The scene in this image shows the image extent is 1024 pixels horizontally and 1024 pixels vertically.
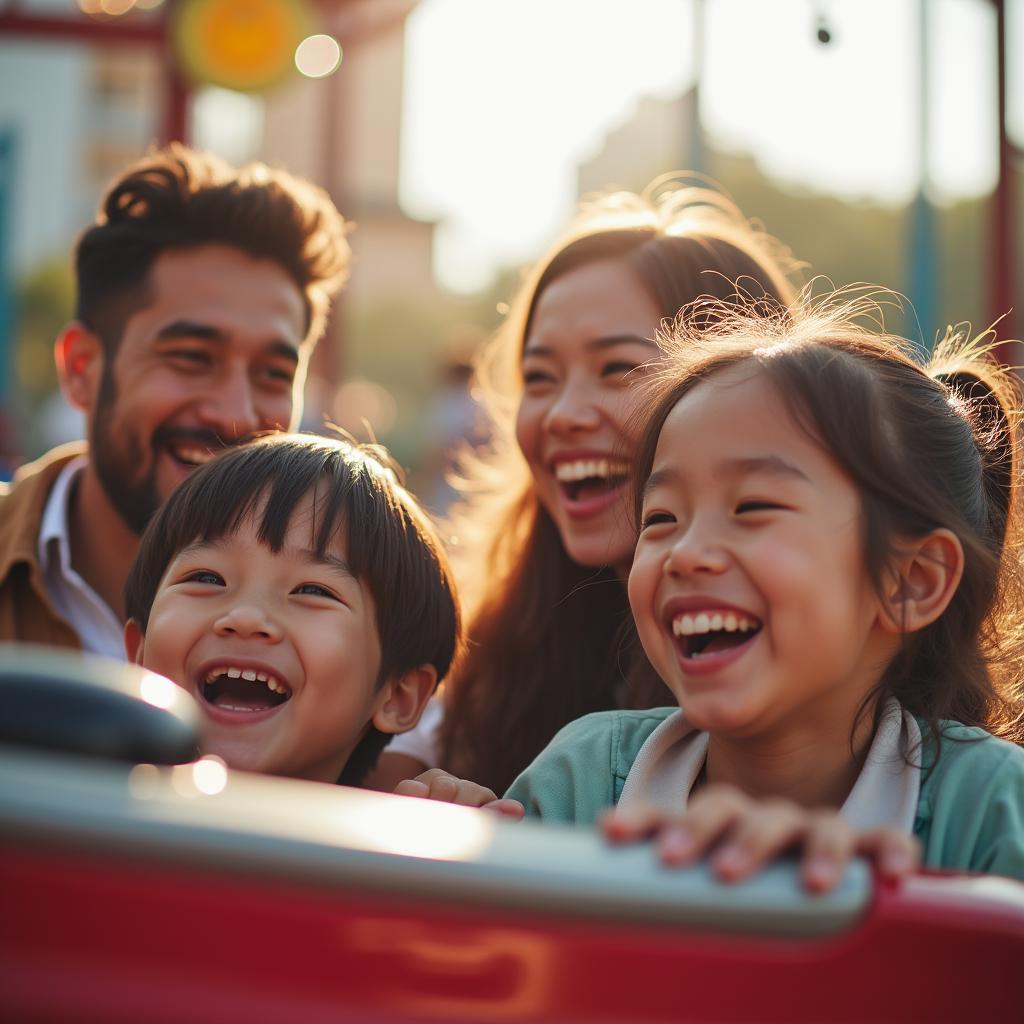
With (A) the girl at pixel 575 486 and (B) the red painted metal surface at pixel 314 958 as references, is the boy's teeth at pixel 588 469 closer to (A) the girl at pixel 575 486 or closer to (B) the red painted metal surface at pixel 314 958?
(A) the girl at pixel 575 486

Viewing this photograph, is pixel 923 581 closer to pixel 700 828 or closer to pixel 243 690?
pixel 700 828

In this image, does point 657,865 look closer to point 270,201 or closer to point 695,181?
point 270,201

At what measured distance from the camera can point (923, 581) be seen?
161 centimetres

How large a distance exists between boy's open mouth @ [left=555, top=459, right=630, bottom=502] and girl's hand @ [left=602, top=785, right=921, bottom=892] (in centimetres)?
144

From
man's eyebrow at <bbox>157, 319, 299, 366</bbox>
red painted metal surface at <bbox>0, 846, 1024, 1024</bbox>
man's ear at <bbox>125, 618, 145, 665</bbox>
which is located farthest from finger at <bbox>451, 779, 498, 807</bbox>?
man's eyebrow at <bbox>157, 319, 299, 366</bbox>

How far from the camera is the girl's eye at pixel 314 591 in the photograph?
182 centimetres

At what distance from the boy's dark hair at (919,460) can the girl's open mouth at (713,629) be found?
6.4 inches

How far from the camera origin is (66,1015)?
2.45ft

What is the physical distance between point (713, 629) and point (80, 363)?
78.2 inches

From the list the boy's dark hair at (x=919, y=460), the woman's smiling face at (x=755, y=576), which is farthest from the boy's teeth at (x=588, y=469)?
the woman's smiling face at (x=755, y=576)

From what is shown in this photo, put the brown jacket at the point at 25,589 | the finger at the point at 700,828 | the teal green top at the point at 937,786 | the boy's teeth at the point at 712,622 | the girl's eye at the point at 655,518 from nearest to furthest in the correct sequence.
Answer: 1. the finger at the point at 700,828
2. the teal green top at the point at 937,786
3. the boy's teeth at the point at 712,622
4. the girl's eye at the point at 655,518
5. the brown jacket at the point at 25,589

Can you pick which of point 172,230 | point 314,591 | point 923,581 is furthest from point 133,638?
point 172,230

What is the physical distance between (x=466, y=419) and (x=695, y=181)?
3.41 meters

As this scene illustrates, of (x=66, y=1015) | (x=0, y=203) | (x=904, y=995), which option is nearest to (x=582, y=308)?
(x=904, y=995)
